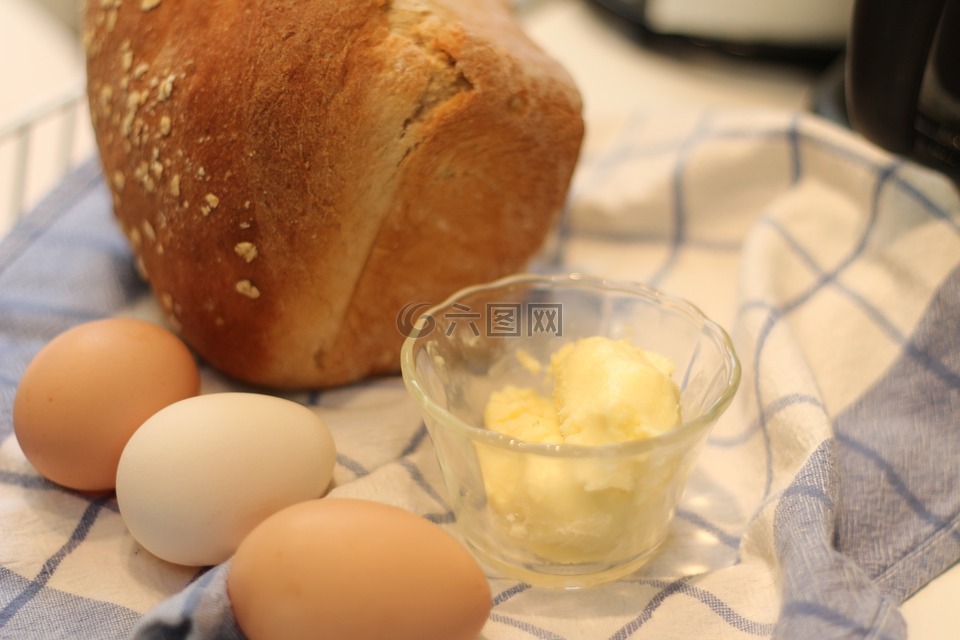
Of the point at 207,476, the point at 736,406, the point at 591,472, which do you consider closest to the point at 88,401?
the point at 207,476

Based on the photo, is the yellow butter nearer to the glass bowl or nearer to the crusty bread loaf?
the glass bowl

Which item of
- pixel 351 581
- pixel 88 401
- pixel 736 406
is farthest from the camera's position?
pixel 736 406

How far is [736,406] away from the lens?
2.43 feet

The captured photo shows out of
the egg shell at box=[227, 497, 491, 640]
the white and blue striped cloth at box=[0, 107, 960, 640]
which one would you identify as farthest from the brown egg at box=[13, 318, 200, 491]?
the egg shell at box=[227, 497, 491, 640]

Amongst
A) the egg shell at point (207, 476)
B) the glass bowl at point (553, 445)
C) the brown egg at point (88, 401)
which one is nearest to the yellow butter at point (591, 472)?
the glass bowl at point (553, 445)

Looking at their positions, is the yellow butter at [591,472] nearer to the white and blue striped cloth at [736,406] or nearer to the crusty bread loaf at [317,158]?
the white and blue striped cloth at [736,406]

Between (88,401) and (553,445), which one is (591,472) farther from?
(88,401)

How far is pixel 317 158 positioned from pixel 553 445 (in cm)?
29

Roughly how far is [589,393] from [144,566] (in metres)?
0.34

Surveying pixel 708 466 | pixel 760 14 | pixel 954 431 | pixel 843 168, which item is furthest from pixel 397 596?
pixel 760 14

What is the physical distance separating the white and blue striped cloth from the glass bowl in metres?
0.03

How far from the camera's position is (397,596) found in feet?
1.55

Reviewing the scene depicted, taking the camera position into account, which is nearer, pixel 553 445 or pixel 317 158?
pixel 553 445

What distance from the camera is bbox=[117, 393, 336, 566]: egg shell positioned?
1.79ft
